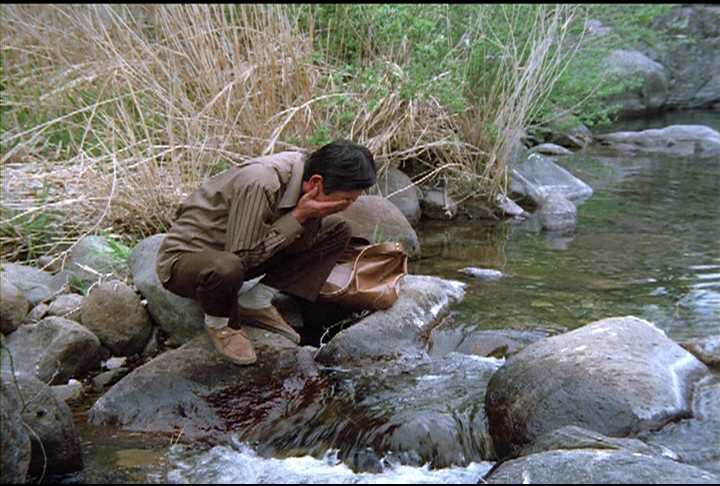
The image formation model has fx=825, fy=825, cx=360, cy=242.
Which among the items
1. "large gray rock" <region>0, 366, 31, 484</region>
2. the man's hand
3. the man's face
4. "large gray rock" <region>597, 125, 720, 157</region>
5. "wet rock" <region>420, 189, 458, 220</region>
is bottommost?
"large gray rock" <region>597, 125, 720, 157</region>

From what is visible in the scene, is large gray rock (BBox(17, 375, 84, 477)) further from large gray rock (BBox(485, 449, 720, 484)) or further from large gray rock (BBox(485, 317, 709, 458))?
large gray rock (BBox(485, 317, 709, 458))

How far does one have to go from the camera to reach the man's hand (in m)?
3.76

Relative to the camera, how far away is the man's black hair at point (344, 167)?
11.9 feet

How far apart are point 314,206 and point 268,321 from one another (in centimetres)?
88

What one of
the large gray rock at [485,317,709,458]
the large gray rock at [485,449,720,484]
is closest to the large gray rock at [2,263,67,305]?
the large gray rock at [485,317,709,458]

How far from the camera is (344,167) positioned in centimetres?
364

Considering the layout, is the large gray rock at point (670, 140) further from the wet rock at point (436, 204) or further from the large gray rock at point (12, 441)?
the large gray rock at point (12, 441)

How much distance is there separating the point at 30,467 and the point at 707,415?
8.94 ft

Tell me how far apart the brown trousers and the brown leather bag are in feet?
0.49

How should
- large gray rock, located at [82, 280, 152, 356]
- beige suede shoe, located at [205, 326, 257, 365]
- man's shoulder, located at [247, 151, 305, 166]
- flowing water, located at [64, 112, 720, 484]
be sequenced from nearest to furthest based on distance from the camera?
flowing water, located at [64, 112, 720, 484], man's shoulder, located at [247, 151, 305, 166], beige suede shoe, located at [205, 326, 257, 365], large gray rock, located at [82, 280, 152, 356]

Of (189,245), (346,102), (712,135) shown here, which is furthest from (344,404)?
(712,135)

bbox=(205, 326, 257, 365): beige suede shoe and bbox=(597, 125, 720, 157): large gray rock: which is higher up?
bbox=(205, 326, 257, 365): beige suede shoe

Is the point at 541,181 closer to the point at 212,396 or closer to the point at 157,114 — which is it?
the point at 157,114

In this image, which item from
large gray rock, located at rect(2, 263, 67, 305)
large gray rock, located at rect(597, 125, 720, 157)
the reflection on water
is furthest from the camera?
large gray rock, located at rect(597, 125, 720, 157)
